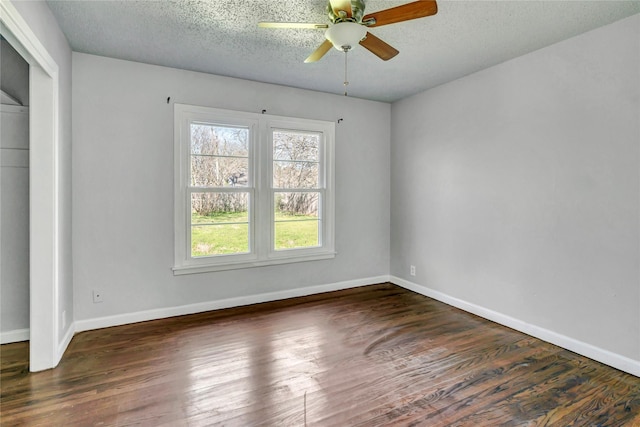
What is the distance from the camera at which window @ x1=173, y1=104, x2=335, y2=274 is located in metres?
3.53

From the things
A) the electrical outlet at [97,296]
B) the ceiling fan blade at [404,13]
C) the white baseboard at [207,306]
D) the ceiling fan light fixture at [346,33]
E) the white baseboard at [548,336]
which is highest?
the ceiling fan blade at [404,13]

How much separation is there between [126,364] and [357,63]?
3.35 metres

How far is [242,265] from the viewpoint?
3816 millimetres

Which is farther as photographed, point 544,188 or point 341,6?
point 544,188

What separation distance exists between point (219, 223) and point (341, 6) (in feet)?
8.40

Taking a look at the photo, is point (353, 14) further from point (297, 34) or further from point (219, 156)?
point (219, 156)

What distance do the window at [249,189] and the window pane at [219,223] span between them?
10 millimetres

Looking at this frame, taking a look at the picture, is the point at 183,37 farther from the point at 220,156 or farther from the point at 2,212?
the point at 2,212

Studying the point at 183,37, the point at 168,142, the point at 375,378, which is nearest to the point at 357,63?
the point at 183,37

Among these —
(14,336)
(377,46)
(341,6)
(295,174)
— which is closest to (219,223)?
(295,174)

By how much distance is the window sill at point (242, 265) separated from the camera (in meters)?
3.51

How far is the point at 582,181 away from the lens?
2.68 m

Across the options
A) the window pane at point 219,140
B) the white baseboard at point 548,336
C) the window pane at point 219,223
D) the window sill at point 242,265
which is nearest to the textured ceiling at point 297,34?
the window pane at point 219,140

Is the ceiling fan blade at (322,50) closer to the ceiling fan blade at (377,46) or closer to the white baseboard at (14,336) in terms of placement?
the ceiling fan blade at (377,46)
